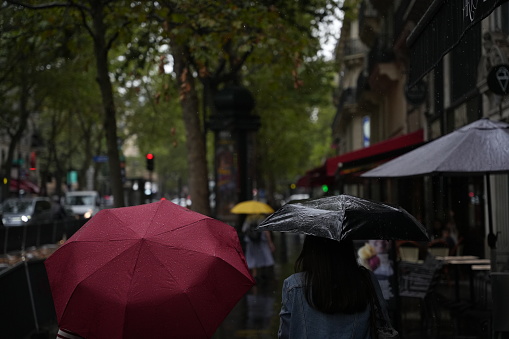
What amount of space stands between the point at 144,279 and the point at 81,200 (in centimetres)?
3937

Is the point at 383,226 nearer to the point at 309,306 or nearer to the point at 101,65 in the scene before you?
the point at 309,306

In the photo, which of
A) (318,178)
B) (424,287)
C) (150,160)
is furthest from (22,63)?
(424,287)

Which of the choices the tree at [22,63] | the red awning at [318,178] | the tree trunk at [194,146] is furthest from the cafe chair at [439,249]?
the red awning at [318,178]

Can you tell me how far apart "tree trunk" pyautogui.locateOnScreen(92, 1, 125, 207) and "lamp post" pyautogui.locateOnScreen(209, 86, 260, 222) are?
21.9ft

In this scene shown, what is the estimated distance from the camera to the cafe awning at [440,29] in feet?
15.1

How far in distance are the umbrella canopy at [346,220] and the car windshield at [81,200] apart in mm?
38775

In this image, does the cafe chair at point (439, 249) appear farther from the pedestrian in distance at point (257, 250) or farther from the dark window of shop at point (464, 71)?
the pedestrian in distance at point (257, 250)

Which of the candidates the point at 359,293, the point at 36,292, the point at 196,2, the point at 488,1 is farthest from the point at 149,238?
the point at 196,2

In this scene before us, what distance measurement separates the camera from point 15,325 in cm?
839

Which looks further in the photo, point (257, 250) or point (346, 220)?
point (257, 250)

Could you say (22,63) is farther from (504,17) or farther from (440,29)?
(440,29)

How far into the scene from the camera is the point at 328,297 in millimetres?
3637

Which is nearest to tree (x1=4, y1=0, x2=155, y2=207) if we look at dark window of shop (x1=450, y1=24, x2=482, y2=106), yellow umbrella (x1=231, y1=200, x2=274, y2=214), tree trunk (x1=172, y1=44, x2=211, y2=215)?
yellow umbrella (x1=231, y1=200, x2=274, y2=214)

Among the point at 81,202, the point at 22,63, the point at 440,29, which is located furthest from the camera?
the point at 81,202
